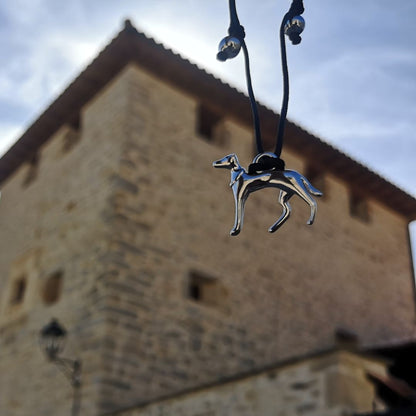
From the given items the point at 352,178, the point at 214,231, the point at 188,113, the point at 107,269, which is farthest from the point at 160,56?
the point at 352,178

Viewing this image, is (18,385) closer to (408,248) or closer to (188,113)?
(188,113)

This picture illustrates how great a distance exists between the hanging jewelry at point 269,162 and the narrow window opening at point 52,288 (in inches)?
310

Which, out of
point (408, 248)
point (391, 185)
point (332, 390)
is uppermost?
point (391, 185)

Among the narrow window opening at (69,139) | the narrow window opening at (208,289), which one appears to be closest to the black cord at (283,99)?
the narrow window opening at (208,289)

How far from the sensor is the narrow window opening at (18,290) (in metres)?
10.2

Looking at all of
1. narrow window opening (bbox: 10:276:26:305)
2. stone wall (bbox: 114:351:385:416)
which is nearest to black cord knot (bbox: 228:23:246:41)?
stone wall (bbox: 114:351:385:416)

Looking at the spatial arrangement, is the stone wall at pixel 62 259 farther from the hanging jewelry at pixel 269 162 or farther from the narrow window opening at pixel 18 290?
the hanging jewelry at pixel 269 162

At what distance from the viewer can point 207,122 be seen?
11.0 m

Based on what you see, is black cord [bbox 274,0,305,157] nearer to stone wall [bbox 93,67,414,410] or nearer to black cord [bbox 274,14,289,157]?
black cord [bbox 274,14,289,157]

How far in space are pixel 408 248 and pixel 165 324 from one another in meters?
6.92

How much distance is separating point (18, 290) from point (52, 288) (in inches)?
46.7

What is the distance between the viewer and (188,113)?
1033cm

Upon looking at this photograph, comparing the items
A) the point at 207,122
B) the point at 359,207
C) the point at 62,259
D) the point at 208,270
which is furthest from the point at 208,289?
the point at 359,207

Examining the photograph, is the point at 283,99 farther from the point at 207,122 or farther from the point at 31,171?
the point at 31,171
